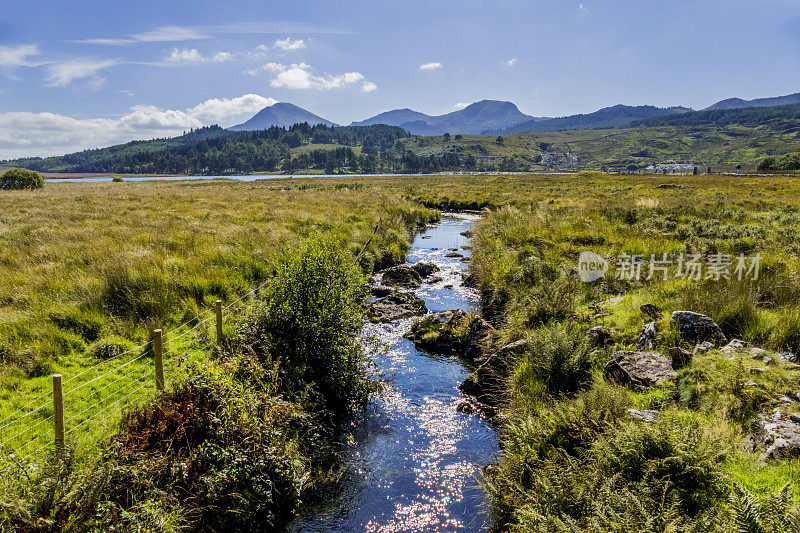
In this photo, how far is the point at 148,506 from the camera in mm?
5512

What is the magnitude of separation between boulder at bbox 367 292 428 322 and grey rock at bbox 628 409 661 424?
1104 cm

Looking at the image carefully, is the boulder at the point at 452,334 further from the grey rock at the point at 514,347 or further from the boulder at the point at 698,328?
the boulder at the point at 698,328

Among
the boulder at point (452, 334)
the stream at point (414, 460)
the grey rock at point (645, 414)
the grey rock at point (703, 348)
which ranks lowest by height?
the stream at point (414, 460)

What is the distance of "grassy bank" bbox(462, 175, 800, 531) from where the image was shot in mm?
4949

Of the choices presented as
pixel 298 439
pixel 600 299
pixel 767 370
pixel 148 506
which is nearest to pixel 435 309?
pixel 600 299

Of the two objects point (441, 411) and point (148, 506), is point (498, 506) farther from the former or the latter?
point (148, 506)

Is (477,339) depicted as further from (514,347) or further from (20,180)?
(20,180)

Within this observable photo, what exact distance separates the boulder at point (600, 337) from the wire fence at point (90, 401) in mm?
9705

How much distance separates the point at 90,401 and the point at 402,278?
1566 cm

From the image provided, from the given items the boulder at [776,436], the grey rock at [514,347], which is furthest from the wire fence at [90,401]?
the boulder at [776,436]

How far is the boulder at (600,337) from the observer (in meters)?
10.3

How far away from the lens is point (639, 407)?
7395mm

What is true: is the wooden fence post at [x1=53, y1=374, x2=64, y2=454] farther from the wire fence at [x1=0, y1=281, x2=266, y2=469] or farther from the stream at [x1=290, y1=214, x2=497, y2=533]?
the stream at [x1=290, y1=214, x2=497, y2=533]

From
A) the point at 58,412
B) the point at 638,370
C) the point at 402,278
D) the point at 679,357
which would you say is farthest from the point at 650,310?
the point at 402,278
